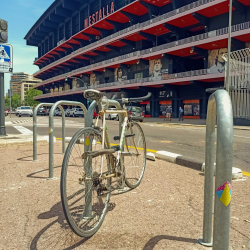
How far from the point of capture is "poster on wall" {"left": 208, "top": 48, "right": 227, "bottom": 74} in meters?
27.3

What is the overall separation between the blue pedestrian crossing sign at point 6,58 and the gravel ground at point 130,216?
4864 mm

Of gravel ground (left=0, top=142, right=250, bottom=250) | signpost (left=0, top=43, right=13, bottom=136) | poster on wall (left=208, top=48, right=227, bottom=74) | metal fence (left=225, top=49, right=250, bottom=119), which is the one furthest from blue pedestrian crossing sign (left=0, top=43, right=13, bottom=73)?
poster on wall (left=208, top=48, right=227, bottom=74)

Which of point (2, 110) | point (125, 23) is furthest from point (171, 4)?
point (2, 110)

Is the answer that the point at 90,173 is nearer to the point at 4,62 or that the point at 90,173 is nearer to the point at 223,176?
the point at 223,176

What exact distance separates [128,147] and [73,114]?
36.7 m

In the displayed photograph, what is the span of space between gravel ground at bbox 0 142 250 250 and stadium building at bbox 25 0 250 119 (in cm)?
2309

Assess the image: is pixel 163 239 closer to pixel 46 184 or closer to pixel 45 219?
pixel 45 219

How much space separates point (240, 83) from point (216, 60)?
42.3 feet

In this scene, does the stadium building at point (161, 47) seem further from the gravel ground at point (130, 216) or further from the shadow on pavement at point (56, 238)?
the shadow on pavement at point (56, 238)

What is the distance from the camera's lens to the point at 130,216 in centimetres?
272

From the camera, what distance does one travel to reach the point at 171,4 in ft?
110

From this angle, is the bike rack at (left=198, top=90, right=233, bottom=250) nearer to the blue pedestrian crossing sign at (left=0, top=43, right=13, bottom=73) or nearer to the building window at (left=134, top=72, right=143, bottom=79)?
the blue pedestrian crossing sign at (left=0, top=43, right=13, bottom=73)

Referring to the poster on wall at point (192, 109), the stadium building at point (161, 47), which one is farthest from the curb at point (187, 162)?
the poster on wall at point (192, 109)

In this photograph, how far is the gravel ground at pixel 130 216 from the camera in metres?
2.20
